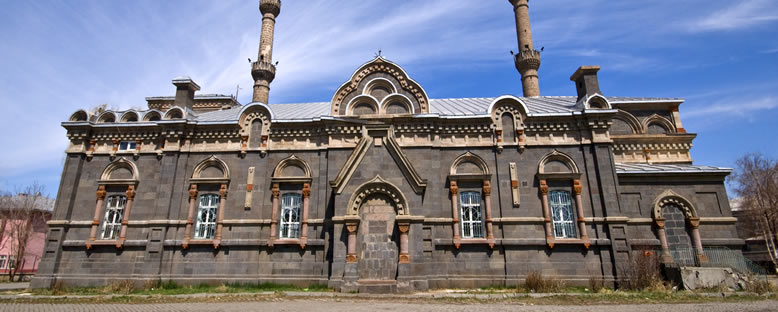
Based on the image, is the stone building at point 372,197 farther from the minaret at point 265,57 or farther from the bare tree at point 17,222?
the bare tree at point 17,222

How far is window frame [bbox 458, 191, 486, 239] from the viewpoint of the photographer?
16.1 metres

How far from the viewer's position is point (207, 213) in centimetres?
1711

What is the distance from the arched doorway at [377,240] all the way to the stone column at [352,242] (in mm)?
168

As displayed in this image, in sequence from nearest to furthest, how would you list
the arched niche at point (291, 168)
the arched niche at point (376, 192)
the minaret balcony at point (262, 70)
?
1. the arched niche at point (376, 192)
2. the arched niche at point (291, 168)
3. the minaret balcony at point (262, 70)

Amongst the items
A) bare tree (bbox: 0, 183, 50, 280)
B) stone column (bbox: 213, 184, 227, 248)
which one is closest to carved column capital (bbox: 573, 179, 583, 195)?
stone column (bbox: 213, 184, 227, 248)

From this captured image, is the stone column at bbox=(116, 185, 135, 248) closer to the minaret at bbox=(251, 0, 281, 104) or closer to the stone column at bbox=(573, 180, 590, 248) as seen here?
the minaret at bbox=(251, 0, 281, 104)

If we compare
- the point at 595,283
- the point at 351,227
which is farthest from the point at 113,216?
the point at 595,283

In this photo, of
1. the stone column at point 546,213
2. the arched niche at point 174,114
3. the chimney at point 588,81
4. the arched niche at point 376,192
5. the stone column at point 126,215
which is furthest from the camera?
the chimney at point 588,81

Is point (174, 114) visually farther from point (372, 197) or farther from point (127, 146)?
point (372, 197)

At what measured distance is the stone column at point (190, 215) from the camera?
16.4 m

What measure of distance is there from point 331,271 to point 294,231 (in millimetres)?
2639

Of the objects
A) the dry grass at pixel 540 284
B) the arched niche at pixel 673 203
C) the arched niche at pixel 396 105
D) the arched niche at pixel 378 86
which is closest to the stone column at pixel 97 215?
the arched niche at pixel 378 86

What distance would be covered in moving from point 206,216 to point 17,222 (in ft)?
90.2

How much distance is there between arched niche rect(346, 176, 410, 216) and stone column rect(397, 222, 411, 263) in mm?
543
